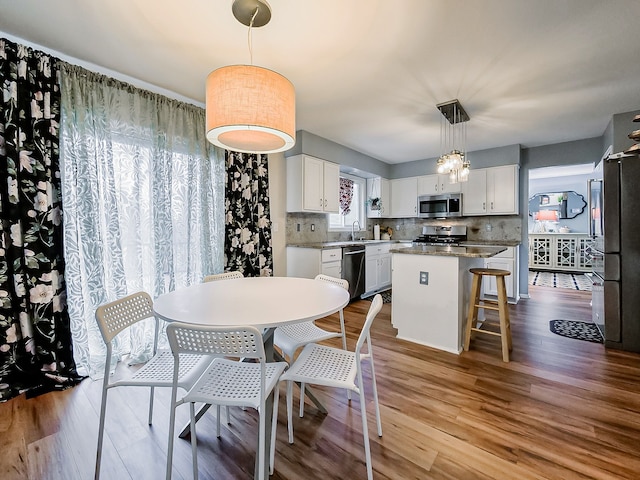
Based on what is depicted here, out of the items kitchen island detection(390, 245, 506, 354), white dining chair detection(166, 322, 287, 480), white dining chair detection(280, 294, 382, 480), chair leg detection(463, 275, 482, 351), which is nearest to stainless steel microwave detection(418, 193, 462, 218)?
kitchen island detection(390, 245, 506, 354)

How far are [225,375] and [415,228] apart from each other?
16.1 ft

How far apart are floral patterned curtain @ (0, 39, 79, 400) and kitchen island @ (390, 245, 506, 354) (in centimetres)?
276

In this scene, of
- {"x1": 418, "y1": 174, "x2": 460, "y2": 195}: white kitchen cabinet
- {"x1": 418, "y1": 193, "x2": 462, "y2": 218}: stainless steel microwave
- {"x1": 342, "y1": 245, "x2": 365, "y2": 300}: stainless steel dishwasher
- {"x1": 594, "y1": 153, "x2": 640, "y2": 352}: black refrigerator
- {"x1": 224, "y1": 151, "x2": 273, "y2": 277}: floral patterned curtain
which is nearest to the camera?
{"x1": 594, "y1": 153, "x2": 640, "y2": 352}: black refrigerator

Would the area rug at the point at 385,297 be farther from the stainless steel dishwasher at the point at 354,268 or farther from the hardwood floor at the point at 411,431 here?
the hardwood floor at the point at 411,431

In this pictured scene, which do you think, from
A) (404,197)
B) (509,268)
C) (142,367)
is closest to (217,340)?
(142,367)

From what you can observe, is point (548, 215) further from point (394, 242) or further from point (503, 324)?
point (503, 324)

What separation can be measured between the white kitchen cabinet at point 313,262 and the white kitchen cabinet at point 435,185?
2.28 m

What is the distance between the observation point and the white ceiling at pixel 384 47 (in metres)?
1.68

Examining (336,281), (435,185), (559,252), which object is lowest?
(559,252)

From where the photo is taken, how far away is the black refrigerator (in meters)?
2.54

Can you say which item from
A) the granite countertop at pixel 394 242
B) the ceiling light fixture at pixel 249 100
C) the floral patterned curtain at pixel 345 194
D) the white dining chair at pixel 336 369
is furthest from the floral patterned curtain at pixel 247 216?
the floral patterned curtain at pixel 345 194

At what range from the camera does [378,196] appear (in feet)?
17.8

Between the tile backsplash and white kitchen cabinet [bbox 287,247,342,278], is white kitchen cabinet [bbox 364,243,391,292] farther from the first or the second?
white kitchen cabinet [bbox 287,247,342,278]

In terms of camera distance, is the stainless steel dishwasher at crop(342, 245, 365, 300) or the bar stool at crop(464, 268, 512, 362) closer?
the bar stool at crop(464, 268, 512, 362)
